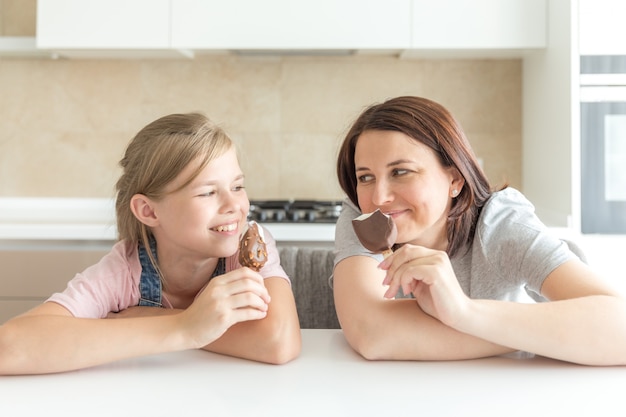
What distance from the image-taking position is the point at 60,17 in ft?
8.90

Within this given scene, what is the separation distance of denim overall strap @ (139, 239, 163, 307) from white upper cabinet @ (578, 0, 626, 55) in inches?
67.7

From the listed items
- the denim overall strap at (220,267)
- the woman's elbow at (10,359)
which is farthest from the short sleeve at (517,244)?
the woman's elbow at (10,359)

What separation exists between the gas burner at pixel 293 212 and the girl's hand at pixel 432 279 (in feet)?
4.80

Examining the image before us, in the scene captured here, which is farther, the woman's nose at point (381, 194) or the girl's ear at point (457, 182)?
the girl's ear at point (457, 182)

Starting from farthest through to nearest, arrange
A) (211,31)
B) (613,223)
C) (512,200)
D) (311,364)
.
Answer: (211,31), (613,223), (512,200), (311,364)

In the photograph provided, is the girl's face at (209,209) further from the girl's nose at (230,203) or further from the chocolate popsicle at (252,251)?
the chocolate popsicle at (252,251)

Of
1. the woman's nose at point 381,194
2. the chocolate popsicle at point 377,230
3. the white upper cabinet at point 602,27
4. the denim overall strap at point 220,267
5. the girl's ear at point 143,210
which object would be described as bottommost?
the denim overall strap at point 220,267

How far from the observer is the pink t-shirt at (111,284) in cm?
123

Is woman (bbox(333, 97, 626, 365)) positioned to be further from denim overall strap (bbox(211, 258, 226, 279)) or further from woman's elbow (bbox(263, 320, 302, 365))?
denim overall strap (bbox(211, 258, 226, 279))

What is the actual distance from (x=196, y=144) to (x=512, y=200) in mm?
656

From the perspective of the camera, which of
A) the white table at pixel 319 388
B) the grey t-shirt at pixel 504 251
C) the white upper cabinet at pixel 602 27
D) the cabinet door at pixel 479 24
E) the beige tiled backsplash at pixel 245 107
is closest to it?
the white table at pixel 319 388

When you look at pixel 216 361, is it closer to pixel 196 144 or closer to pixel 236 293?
pixel 236 293

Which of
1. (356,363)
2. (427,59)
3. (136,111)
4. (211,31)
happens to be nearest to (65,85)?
(136,111)

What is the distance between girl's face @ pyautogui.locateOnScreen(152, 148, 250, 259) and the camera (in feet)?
4.39
